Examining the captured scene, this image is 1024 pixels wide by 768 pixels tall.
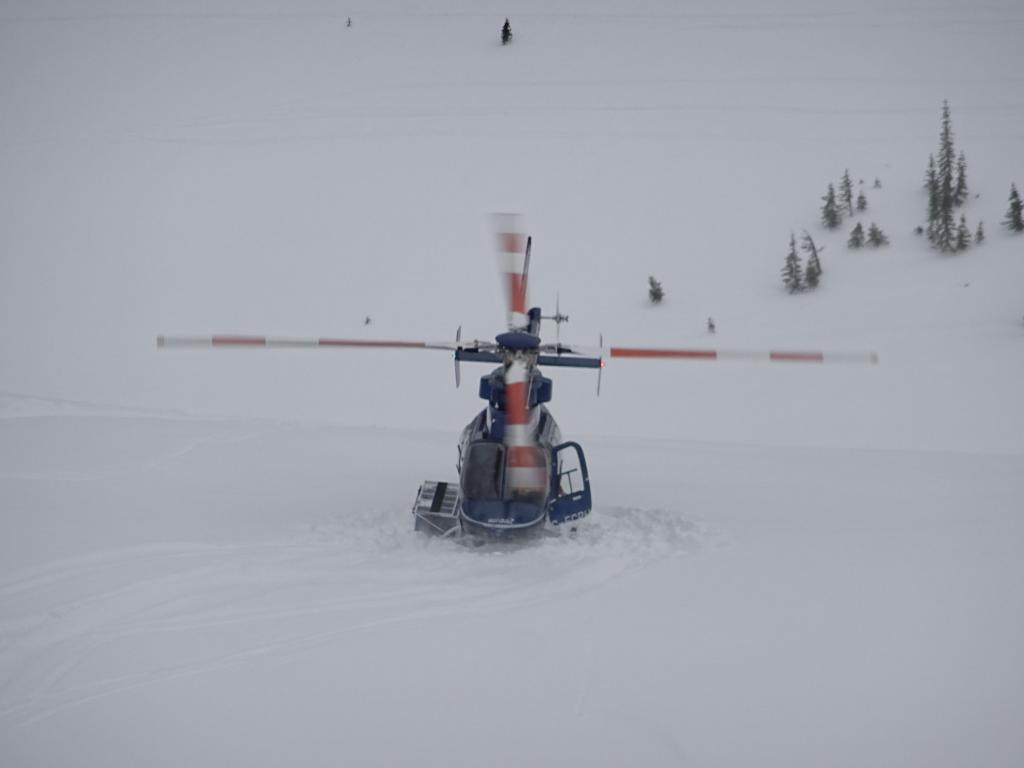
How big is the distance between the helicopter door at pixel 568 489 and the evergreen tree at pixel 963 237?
50.0 ft

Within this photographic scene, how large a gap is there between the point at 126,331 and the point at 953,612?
65.9 feet

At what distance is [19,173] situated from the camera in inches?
1110

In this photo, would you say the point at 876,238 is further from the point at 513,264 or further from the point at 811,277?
the point at 513,264

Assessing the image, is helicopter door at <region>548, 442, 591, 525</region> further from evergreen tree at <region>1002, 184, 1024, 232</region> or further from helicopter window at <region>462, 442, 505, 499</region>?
evergreen tree at <region>1002, 184, 1024, 232</region>

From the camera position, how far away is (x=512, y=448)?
875cm

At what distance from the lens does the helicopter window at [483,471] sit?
8555 mm

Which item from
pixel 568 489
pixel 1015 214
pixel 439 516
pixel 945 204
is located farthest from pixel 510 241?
pixel 1015 214

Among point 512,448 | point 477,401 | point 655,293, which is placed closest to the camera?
point 512,448

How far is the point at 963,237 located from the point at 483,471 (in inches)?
655

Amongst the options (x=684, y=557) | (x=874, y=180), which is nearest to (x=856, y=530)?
(x=684, y=557)

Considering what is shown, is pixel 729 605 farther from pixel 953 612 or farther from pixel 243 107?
pixel 243 107

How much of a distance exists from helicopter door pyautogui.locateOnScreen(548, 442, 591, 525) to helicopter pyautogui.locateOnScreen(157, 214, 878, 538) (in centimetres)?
1

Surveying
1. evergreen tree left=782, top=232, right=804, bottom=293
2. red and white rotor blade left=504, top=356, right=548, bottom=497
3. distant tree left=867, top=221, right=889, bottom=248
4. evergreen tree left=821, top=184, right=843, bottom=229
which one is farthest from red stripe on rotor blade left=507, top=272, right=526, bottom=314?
evergreen tree left=821, top=184, right=843, bottom=229

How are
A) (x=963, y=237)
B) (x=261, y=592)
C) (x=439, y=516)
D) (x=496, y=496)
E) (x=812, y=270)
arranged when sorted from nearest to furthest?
(x=261, y=592) < (x=496, y=496) < (x=439, y=516) < (x=963, y=237) < (x=812, y=270)
